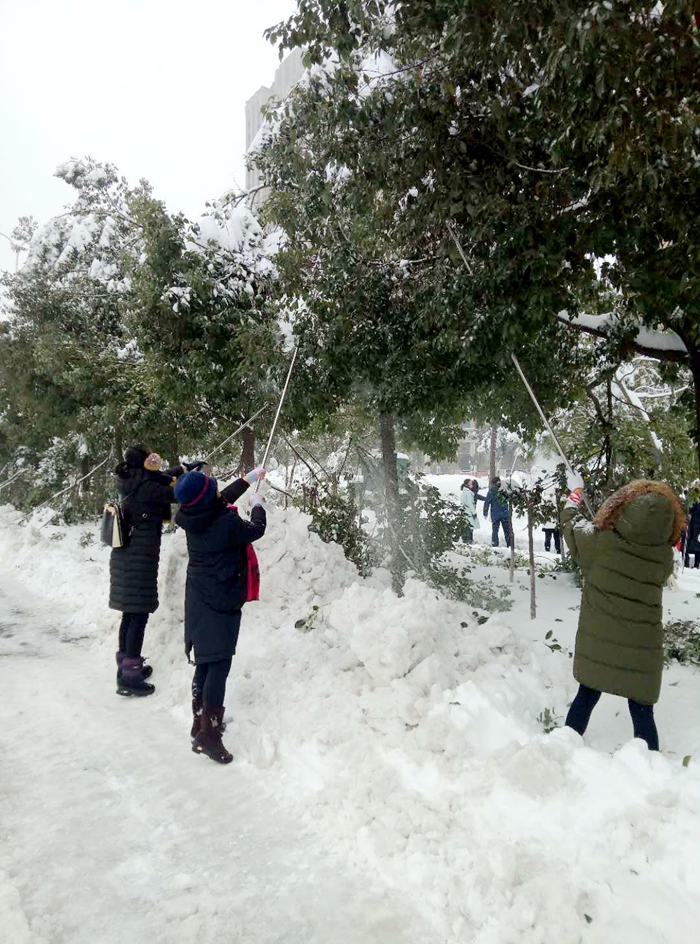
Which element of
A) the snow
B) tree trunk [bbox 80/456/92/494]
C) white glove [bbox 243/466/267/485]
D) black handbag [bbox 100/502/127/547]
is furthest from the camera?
tree trunk [bbox 80/456/92/494]

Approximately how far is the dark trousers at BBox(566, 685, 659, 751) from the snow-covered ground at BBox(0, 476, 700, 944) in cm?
22

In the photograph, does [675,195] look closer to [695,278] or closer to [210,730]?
[695,278]

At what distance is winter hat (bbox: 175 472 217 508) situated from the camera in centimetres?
364

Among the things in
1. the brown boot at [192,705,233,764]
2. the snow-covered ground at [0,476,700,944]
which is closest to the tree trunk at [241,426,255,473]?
the snow-covered ground at [0,476,700,944]

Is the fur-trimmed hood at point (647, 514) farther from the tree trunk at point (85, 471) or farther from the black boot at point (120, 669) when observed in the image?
the tree trunk at point (85, 471)

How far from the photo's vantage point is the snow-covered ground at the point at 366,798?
228 centimetres

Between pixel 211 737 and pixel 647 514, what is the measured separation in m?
2.83

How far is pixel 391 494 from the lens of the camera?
765cm

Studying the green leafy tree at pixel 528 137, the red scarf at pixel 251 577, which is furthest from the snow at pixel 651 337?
the red scarf at pixel 251 577

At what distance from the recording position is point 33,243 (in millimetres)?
13398

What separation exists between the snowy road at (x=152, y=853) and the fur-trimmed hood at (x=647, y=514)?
210cm

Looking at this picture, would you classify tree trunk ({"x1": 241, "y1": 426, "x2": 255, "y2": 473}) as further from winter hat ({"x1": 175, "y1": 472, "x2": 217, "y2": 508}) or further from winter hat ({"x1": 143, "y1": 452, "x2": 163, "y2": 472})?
winter hat ({"x1": 175, "y1": 472, "x2": 217, "y2": 508})

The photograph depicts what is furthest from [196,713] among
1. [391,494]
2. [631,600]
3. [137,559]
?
[391,494]

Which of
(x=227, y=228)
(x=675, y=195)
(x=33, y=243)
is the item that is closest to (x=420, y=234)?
(x=675, y=195)
